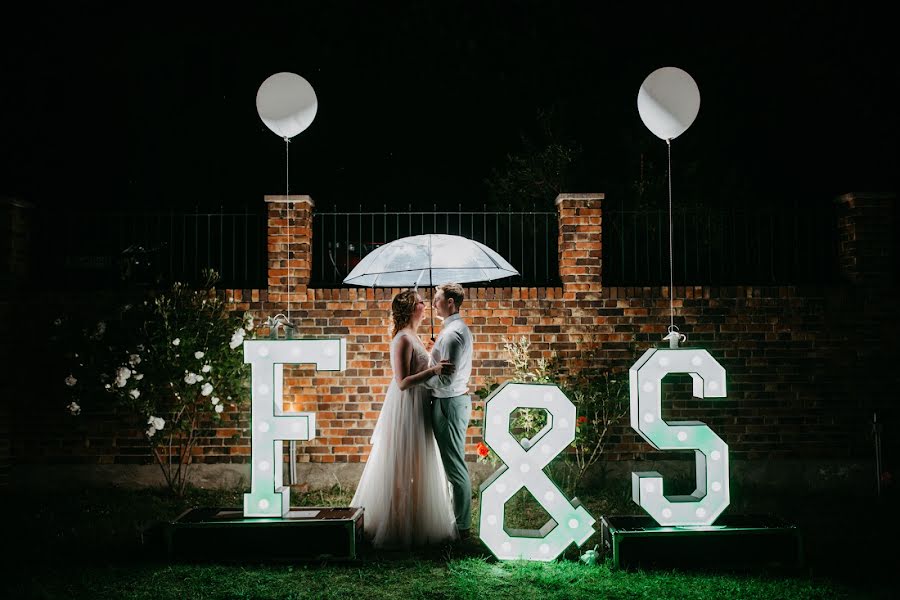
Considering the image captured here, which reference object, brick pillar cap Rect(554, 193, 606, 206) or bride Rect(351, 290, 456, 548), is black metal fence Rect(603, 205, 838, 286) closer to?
brick pillar cap Rect(554, 193, 606, 206)

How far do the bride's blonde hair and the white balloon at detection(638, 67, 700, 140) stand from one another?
267 cm

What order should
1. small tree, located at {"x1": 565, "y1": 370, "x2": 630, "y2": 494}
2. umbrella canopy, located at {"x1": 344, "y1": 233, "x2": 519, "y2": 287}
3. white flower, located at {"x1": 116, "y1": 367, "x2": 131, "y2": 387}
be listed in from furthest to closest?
small tree, located at {"x1": 565, "y1": 370, "x2": 630, "y2": 494} → white flower, located at {"x1": 116, "y1": 367, "x2": 131, "y2": 387} → umbrella canopy, located at {"x1": 344, "y1": 233, "x2": 519, "y2": 287}

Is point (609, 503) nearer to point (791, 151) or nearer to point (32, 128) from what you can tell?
point (791, 151)

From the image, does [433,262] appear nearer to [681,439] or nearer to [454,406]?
[454,406]

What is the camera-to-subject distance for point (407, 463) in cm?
479

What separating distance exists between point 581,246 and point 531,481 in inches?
112

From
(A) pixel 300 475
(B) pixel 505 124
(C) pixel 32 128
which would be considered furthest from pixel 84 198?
(A) pixel 300 475

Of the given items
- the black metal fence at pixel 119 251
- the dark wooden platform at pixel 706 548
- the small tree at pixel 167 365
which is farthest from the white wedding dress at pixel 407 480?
the black metal fence at pixel 119 251

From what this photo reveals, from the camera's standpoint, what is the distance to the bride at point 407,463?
4711mm

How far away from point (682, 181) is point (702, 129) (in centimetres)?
102

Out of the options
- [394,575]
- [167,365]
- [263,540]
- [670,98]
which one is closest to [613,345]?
[670,98]

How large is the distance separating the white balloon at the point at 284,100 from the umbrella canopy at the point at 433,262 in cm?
143

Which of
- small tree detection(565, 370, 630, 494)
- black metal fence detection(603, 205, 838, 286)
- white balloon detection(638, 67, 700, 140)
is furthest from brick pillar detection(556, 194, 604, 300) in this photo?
white balloon detection(638, 67, 700, 140)

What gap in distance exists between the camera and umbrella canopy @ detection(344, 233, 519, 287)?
533cm
